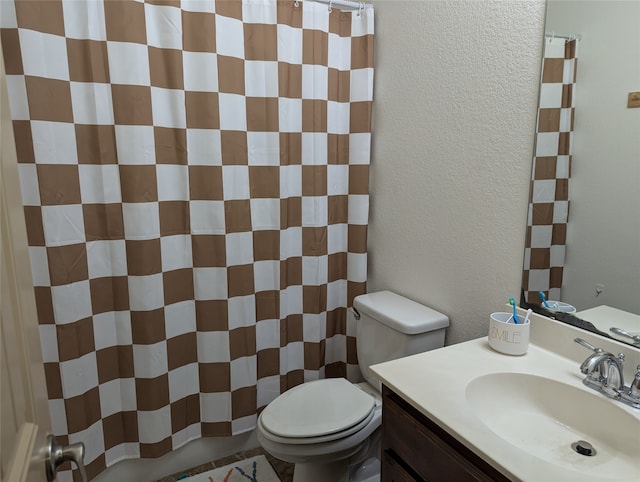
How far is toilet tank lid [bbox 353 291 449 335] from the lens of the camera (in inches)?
60.4

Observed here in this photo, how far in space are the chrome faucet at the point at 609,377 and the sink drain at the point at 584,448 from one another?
12 cm

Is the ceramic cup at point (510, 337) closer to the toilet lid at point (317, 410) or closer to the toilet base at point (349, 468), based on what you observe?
the toilet lid at point (317, 410)

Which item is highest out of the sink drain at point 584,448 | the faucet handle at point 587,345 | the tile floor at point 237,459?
the faucet handle at point 587,345

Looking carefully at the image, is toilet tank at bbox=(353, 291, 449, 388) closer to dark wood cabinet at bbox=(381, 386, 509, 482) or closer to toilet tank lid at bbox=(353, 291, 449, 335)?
toilet tank lid at bbox=(353, 291, 449, 335)

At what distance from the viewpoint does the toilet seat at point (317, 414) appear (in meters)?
1.40

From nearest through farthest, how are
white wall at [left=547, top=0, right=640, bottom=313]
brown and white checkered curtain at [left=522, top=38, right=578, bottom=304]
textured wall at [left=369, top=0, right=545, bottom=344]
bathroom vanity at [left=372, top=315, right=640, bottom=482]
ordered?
1. bathroom vanity at [left=372, top=315, right=640, bottom=482]
2. white wall at [left=547, top=0, right=640, bottom=313]
3. brown and white checkered curtain at [left=522, top=38, right=578, bottom=304]
4. textured wall at [left=369, top=0, right=545, bottom=344]

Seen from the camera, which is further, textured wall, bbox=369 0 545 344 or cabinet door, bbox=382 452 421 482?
textured wall, bbox=369 0 545 344

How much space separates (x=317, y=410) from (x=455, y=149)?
1058 mm

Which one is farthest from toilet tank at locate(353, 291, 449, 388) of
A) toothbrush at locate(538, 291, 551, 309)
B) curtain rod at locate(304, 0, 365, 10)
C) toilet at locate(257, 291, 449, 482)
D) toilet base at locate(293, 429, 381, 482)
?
curtain rod at locate(304, 0, 365, 10)

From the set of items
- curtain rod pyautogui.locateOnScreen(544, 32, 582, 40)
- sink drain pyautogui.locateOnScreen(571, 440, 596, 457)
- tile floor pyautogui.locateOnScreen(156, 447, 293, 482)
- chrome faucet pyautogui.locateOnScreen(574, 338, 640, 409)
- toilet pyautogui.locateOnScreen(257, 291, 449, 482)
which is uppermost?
curtain rod pyautogui.locateOnScreen(544, 32, 582, 40)

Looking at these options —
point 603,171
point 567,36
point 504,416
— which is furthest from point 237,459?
point 567,36

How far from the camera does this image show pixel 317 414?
1479 mm

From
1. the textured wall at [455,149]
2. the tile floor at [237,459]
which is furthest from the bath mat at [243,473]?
the textured wall at [455,149]

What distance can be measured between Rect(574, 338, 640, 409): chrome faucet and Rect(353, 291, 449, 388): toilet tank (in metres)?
0.58
